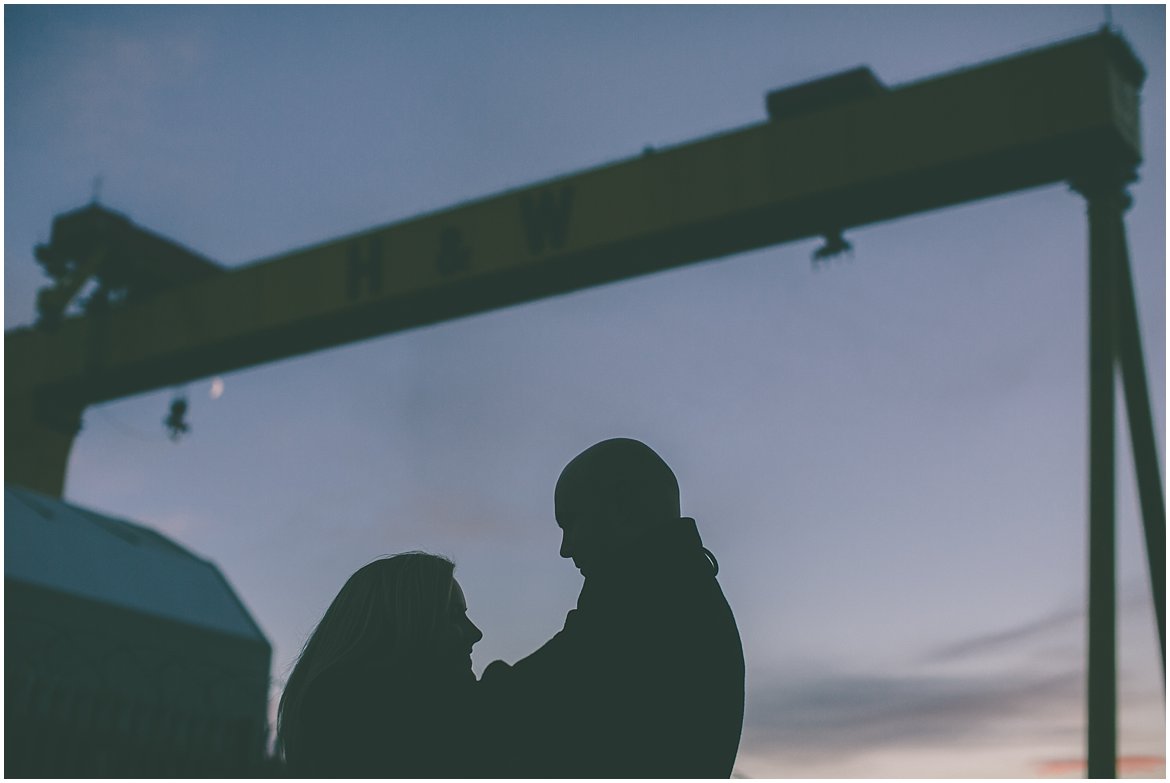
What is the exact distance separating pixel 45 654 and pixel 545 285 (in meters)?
6.09

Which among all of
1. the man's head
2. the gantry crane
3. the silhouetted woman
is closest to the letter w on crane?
the gantry crane

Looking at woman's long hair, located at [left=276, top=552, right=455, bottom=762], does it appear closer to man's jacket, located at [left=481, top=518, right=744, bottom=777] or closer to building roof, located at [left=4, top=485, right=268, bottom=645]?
man's jacket, located at [left=481, top=518, right=744, bottom=777]

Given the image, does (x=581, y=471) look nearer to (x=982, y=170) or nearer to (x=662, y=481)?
(x=662, y=481)

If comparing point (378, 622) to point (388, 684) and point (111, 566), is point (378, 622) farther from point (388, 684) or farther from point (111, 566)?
point (111, 566)

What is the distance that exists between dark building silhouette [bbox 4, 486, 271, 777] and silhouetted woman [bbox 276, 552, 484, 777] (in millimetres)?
7811

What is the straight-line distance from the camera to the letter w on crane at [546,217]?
32.7 ft

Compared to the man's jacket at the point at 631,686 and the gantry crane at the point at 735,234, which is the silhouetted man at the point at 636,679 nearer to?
the man's jacket at the point at 631,686

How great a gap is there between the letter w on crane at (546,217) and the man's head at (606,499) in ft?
26.6

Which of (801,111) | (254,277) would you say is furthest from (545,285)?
(254,277)

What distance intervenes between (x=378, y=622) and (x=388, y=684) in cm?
12

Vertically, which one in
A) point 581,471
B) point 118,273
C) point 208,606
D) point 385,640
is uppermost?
point 118,273

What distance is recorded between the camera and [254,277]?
11.6 meters

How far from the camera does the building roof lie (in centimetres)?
1091

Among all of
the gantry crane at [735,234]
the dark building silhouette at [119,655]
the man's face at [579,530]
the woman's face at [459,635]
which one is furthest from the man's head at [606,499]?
the dark building silhouette at [119,655]
